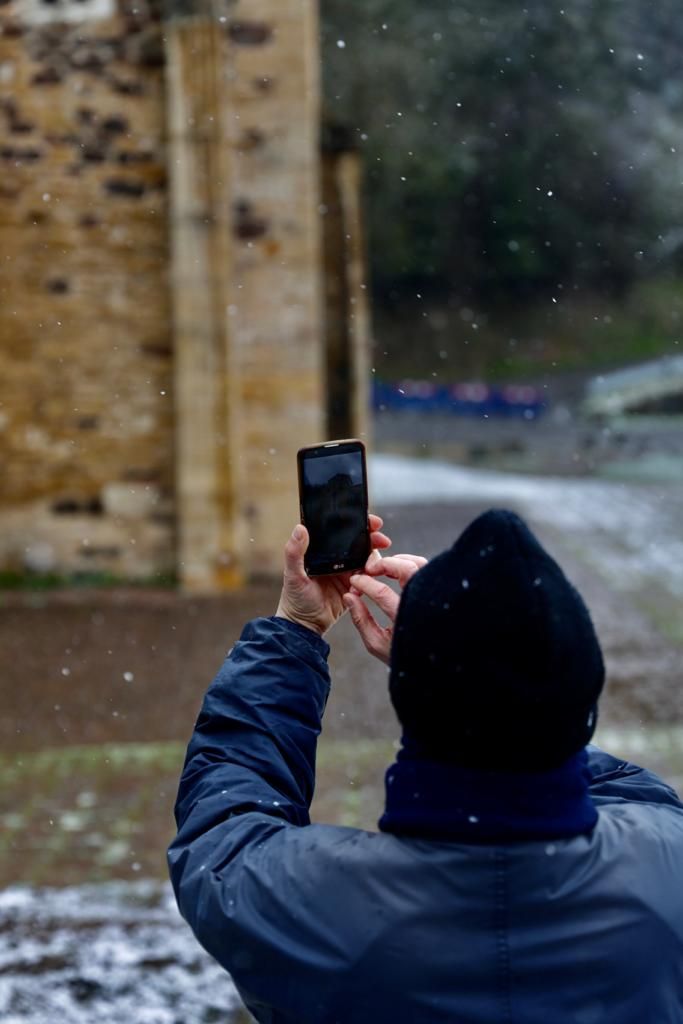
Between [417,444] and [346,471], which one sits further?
[417,444]

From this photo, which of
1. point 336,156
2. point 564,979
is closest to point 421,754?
point 564,979

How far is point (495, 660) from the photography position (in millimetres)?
1608

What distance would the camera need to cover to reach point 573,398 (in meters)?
41.2

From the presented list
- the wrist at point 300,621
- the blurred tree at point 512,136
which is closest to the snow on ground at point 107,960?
the wrist at point 300,621

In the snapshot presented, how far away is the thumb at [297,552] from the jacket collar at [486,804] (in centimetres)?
50

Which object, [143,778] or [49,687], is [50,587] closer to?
[49,687]

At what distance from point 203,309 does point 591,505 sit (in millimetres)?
7955

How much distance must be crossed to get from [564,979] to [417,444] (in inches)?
1041

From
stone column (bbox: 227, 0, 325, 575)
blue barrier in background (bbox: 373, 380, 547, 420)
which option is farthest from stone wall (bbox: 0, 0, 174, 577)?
blue barrier in background (bbox: 373, 380, 547, 420)

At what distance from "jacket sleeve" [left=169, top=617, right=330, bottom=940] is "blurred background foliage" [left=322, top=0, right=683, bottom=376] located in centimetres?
3443

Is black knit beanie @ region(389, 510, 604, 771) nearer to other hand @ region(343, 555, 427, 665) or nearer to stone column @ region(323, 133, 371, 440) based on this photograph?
other hand @ region(343, 555, 427, 665)

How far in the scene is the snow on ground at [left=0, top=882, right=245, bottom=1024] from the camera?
4.29 metres

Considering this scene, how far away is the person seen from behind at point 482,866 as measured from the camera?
161 centimetres

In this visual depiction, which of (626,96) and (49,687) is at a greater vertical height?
(626,96)
